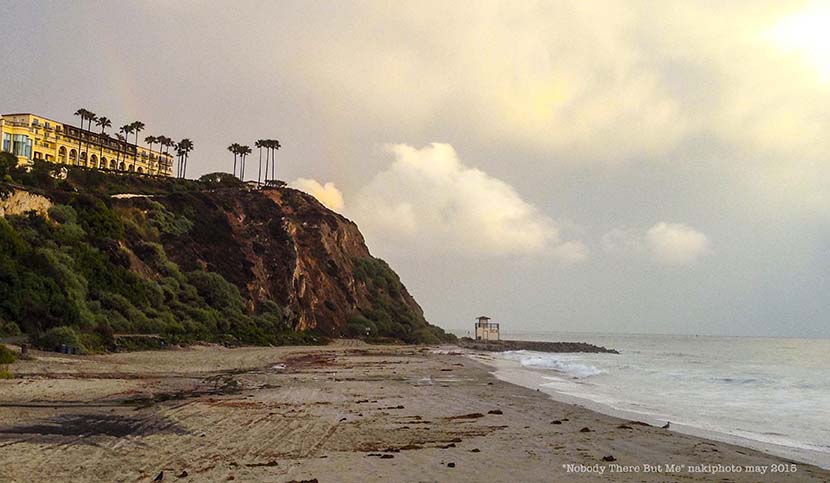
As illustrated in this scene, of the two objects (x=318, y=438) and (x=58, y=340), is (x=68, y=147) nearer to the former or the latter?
(x=58, y=340)

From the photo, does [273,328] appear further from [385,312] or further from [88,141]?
[88,141]

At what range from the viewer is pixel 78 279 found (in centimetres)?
3784

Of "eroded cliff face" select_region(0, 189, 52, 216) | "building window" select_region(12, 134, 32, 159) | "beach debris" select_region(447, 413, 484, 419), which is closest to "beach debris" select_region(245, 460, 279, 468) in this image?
"beach debris" select_region(447, 413, 484, 419)

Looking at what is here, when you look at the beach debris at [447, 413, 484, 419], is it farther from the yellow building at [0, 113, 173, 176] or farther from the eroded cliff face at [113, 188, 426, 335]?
the yellow building at [0, 113, 173, 176]

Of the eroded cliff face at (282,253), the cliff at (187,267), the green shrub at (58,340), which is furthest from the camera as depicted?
the eroded cliff face at (282,253)

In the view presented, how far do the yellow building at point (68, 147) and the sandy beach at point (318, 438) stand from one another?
211 ft

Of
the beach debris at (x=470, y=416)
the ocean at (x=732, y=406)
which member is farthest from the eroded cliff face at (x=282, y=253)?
the beach debris at (x=470, y=416)

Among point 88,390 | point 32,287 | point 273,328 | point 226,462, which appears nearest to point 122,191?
point 273,328

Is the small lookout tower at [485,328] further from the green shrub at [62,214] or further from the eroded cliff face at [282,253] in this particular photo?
the green shrub at [62,214]

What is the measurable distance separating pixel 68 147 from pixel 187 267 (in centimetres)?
4040

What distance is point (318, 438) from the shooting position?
11.4 m

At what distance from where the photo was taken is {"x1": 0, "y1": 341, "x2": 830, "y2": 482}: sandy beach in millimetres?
8758

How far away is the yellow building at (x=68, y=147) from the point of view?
241 ft

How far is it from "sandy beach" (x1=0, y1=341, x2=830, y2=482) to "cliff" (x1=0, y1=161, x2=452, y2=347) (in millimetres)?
15085
